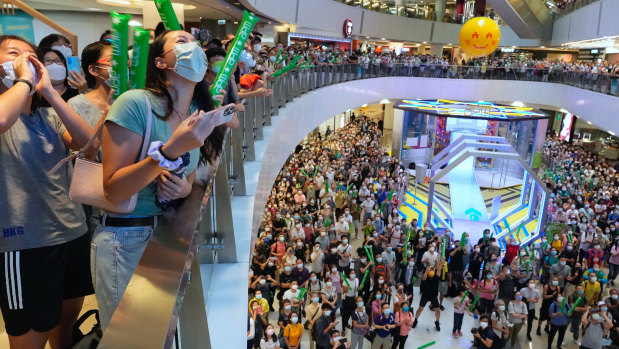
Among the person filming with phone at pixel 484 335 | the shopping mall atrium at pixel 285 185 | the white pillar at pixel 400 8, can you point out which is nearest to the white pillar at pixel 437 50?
the shopping mall atrium at pixel 285 185

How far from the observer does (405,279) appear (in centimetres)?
1080

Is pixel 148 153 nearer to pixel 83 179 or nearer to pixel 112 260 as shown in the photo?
pixel 83 179

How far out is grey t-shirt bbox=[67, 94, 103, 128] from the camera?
7.90 ft

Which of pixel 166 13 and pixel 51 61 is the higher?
pixel 166 13

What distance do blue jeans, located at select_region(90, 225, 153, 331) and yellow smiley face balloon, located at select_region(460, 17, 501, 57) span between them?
663 inches

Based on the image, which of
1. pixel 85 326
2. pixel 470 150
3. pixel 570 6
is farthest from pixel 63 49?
pixel 570 6

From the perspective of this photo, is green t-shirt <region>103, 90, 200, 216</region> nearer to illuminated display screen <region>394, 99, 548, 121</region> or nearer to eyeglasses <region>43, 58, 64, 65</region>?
eyeglasses <region>43, 58, 64, 65</region>

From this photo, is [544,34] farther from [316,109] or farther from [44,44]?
[44,44]

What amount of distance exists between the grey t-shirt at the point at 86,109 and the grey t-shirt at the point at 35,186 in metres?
0.20

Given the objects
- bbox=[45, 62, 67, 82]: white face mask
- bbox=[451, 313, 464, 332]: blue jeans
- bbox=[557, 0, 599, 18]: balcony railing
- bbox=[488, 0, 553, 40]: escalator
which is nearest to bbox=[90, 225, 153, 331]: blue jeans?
bbox=[45, 62, 67, 82]: white face mask

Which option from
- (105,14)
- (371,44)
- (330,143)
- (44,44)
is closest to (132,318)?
(44,44)

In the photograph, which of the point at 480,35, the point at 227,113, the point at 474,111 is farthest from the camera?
the point at 474,111

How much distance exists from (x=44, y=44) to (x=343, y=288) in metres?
7.78

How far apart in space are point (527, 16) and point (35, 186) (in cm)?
3125
